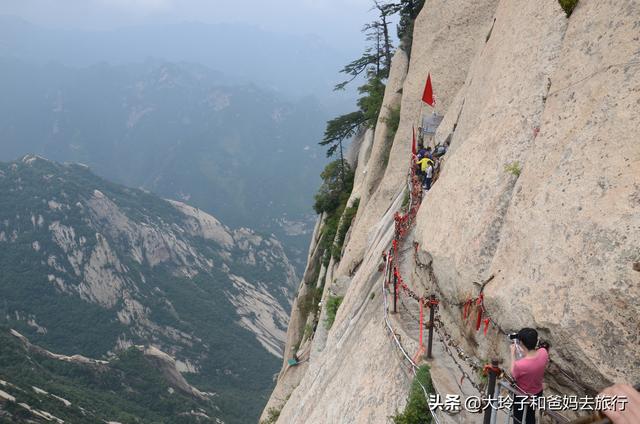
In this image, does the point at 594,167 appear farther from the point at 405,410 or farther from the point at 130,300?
the point at 130,300

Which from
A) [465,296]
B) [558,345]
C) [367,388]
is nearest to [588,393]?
Result: [558,345]

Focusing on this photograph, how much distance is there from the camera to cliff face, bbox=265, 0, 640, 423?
7656 mm

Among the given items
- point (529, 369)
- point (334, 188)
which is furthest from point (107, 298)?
point (529, 369)

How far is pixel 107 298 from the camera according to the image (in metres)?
165

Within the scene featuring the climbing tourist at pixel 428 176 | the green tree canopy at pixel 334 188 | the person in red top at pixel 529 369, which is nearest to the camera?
the person in red top at pixel 529 369

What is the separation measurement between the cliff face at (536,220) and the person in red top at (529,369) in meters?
0.73

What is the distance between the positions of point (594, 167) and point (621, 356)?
325 cm

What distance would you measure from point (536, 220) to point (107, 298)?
6889 inches

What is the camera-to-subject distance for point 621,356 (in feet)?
23.5

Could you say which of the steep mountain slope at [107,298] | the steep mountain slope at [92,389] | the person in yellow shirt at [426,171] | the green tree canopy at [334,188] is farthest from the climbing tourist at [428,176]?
the steep mountain slope at [107,298]

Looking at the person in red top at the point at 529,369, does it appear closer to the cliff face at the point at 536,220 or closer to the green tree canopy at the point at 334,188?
the cliff face at the point at 536,220

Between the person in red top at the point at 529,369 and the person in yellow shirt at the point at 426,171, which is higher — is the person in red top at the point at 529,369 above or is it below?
below

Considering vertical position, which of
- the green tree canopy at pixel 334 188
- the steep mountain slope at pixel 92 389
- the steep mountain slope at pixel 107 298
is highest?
the green tree canopy at pixel 334 188

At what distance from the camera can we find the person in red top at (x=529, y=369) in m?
7.43
